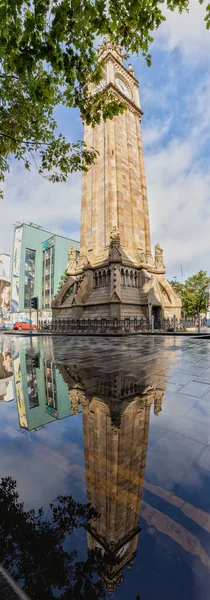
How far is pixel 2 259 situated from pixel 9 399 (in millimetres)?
73817

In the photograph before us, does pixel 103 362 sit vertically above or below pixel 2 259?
below

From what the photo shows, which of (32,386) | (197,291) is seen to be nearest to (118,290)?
(32,386)

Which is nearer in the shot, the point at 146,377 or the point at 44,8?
the point at 44,8

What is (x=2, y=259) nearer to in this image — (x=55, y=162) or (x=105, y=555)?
(x=55, y=162)

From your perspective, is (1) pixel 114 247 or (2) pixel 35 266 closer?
(1) pixel 114 247

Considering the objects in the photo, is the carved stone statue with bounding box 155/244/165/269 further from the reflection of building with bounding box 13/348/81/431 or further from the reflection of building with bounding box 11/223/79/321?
the reflection of building with bounding box 11/223/79/321

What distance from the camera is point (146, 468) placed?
1.78 meters

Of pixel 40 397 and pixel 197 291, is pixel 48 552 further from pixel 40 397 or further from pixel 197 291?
pixel 197 291

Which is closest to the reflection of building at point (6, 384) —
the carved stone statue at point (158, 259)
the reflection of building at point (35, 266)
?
the carved stone statue at point (158, 259)

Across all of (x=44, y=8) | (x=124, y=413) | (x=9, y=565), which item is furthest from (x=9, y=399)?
(x=44, y=8)

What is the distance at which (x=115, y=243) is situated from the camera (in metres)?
20.8

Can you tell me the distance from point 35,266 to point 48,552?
59.1 m

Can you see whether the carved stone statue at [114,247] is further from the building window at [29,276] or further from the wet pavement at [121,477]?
the building window at [29,276]

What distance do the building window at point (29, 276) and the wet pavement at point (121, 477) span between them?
177 feet
